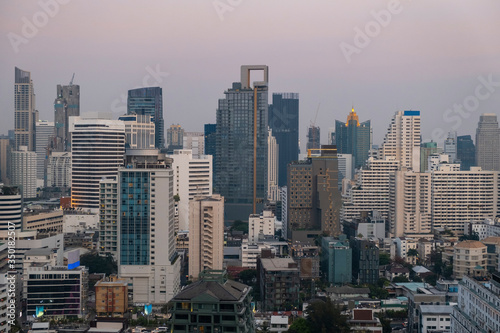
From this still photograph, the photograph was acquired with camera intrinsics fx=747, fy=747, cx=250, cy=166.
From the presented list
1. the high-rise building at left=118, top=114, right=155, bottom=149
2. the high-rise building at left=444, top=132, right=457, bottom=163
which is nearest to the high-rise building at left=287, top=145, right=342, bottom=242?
the high-rise building at left=118, top=114, right=155, bottom=149

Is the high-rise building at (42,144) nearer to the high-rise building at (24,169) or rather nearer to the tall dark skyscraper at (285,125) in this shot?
the high-rise building at (24,169)

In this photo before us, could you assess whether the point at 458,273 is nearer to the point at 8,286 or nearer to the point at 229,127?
the point at 8,286

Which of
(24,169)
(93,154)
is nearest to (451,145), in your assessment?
(93,154)

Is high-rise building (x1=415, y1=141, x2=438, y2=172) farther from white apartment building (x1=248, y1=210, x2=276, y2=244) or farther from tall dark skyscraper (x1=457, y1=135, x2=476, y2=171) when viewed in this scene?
white apartment building (x1=248, y1=210, x2=276, y2=244)

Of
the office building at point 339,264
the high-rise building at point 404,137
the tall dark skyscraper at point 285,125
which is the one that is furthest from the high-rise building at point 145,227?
the tall dark skyscraper at point 285,125

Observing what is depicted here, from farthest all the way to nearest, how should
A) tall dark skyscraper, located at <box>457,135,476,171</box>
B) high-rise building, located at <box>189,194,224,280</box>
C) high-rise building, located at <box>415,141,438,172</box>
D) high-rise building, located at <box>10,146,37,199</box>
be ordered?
1. high-rise building, located at <box>10,146,37,199</box>
2. tall dark skyscraper, located at <box>457,135,476,171</box>
3. high-rise building, located at <box>415,141,438,172</box>
4. high-rise building, located at <box>189,194,224,280</box>

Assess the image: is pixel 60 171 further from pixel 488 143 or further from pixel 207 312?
pixel 207 312
